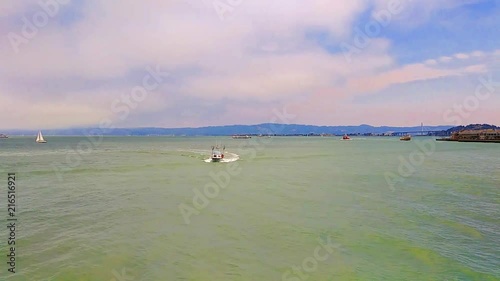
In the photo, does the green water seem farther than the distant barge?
No

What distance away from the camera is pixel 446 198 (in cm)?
1881

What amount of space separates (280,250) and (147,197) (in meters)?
11.7

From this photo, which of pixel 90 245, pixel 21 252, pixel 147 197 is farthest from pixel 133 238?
pixel 147 197

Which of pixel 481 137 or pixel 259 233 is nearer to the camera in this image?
pixel 259 233

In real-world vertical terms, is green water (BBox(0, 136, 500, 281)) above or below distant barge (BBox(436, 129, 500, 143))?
below

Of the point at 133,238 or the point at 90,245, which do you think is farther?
the point at 133,238

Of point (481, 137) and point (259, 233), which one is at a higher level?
point (481, 137)

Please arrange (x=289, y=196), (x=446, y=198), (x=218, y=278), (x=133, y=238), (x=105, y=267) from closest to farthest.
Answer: (x=218, y=278)
(x=105, y=267)
(x=133, y=238)
(x=446, y=198)
(x=289, y=196)

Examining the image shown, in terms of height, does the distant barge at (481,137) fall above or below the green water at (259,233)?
above

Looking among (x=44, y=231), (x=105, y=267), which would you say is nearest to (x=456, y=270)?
(x=105, y=267)

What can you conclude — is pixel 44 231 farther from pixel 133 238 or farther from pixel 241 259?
pixel 241 259

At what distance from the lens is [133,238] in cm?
1203

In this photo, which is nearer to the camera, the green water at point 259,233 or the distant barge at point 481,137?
the green water at point 259,233

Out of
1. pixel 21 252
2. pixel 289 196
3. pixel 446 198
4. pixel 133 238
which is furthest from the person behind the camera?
pixel 289 196
